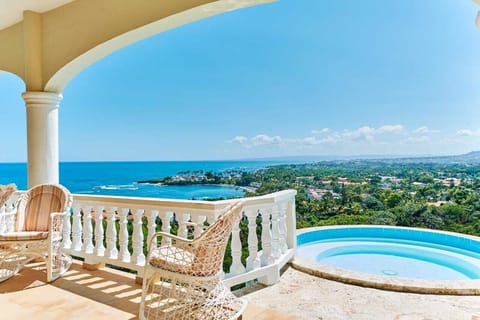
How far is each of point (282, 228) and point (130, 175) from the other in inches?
635

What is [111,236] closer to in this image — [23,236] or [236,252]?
[23,236]

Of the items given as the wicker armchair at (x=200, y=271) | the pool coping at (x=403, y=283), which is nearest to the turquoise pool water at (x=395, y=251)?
the pool coping at (x=403, y=283)

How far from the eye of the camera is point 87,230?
12.3 feet

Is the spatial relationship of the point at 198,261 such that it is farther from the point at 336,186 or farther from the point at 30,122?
the point at 336,186

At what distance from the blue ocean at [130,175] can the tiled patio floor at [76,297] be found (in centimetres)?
997

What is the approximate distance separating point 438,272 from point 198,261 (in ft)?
18.8

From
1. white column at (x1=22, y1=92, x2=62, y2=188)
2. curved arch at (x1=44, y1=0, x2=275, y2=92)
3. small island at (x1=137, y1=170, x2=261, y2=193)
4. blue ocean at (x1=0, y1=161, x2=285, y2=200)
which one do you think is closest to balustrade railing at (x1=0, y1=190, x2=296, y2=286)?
white column at (x1=22, y1=92, x2=62, y2=188)

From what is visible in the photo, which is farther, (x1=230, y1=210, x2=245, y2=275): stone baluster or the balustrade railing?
(x1=230, y1=210, x2=245, y2=275): stone baluster

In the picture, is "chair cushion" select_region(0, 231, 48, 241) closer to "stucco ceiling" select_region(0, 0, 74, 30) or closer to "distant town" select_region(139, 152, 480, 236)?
"stucco ceiling" select_region(0, 0, 74, 30)

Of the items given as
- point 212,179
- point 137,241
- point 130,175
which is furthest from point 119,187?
point 137,241

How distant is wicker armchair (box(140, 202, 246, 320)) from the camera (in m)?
2.13

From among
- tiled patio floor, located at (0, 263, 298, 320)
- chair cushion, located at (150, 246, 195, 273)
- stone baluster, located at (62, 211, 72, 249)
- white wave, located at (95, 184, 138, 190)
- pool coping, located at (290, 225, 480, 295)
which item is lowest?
white wave, located at (95, 184, 138, 190)

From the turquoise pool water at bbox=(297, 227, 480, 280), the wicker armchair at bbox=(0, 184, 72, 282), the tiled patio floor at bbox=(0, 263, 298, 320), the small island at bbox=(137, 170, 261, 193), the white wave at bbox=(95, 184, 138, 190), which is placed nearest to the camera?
the tiled patio floor at bbox=(0, 263, 298, 320)

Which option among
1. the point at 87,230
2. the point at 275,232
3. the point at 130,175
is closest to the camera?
the point at 275,232
